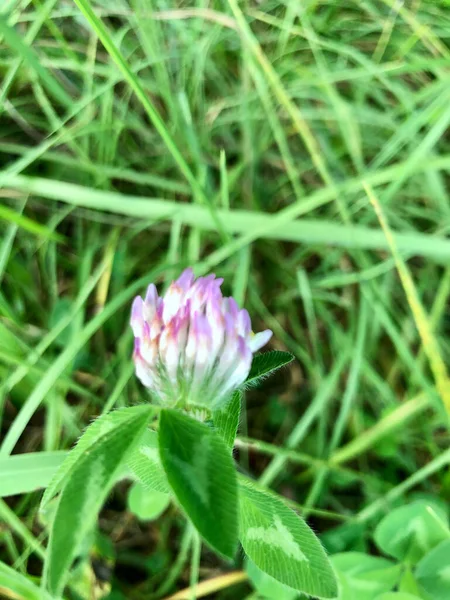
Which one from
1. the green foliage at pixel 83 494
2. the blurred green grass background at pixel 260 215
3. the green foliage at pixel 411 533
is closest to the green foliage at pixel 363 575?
the green foliage at pixel 411 533

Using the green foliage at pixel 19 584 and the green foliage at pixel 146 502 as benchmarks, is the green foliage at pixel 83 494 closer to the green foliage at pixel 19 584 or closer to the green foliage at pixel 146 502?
the green foliage at pixel 19 584

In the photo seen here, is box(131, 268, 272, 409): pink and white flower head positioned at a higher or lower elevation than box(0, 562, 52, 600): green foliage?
higher

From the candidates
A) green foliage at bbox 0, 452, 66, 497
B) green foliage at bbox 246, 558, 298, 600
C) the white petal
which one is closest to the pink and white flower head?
the white petal

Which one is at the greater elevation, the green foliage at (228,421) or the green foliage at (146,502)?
the green foliage at (228,421)

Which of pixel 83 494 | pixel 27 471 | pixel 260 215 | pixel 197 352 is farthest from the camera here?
pixel 260 215

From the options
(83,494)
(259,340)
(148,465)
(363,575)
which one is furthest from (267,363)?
(363,575)

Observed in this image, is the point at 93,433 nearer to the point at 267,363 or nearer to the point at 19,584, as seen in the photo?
the point at 267,363

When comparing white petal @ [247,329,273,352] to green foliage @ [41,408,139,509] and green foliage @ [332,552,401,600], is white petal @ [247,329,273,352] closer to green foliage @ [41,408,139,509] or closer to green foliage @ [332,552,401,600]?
green foliage @ [41,408,139,509]
